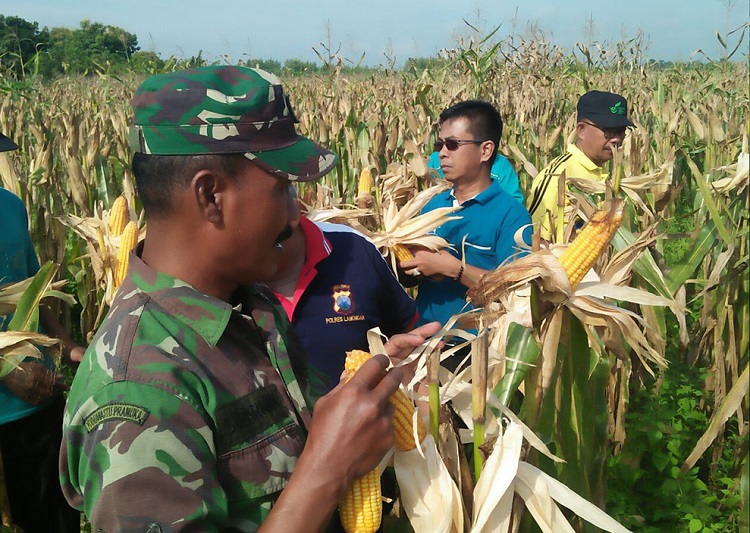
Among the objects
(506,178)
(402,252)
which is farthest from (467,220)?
(506,178)

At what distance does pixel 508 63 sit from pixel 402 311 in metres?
11.6

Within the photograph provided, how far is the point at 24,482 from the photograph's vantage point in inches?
105

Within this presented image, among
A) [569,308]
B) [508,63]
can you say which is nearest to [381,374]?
[569,308]

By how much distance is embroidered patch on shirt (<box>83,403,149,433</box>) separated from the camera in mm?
1120

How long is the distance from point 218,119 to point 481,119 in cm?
269

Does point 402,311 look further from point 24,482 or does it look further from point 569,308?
point 24,482

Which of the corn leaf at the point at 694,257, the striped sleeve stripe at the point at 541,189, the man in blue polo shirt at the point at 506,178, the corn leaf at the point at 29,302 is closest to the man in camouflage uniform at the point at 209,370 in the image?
the corn leaf at the point at 29,302

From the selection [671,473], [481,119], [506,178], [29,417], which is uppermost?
[481,119]

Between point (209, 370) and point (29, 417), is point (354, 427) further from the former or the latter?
point (29, 417)

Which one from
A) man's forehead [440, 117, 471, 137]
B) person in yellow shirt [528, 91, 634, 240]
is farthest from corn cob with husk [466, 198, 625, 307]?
person in yellow shirt [528, 91, 634, 240]

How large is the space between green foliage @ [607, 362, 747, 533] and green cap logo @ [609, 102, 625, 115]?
1.81m

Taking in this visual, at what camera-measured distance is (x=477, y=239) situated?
11.2 feet

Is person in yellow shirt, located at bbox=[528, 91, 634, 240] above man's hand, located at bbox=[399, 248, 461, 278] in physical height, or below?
above

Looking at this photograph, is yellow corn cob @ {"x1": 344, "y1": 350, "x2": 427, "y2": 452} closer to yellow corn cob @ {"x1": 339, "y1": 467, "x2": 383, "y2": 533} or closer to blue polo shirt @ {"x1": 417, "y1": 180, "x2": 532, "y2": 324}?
yellow corn cob @ {"x1": 339, "y1": 467, "x2": 383, "y2": 533}
